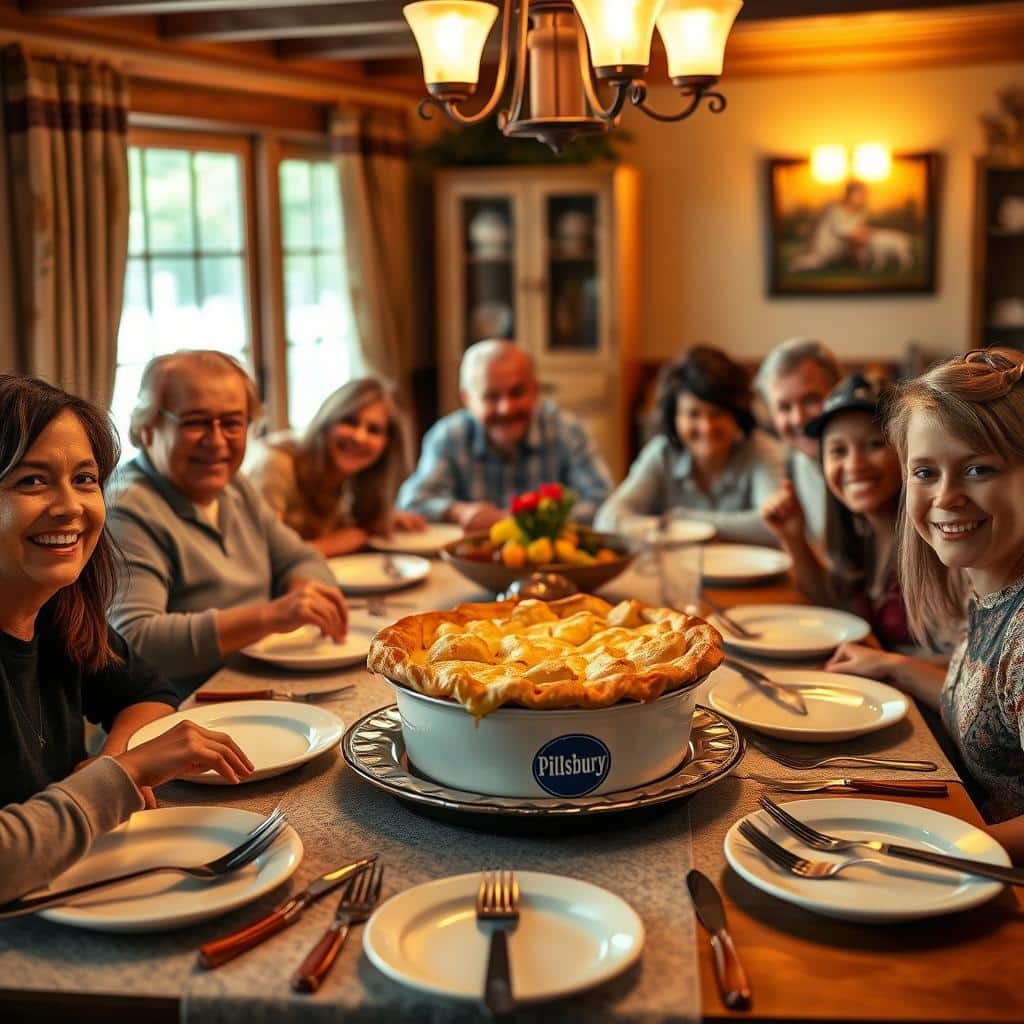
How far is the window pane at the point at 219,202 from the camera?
4531mm

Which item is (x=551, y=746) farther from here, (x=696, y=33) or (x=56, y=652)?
(x=696, y=33)

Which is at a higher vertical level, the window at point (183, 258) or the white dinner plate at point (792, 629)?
the window at point (183, 258)

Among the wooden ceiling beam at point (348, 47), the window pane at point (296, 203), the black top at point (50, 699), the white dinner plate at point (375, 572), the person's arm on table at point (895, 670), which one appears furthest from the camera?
the window pane at point (296, 203)

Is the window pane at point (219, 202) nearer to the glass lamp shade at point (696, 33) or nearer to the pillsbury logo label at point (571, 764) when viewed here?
the glass lamp shade at point (696, 33)

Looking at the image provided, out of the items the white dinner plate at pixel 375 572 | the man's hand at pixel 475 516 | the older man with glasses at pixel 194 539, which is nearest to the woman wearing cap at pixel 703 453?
the man's hand at pixel 475 516

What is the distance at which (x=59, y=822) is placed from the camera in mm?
1157

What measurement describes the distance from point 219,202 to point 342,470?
2.05m

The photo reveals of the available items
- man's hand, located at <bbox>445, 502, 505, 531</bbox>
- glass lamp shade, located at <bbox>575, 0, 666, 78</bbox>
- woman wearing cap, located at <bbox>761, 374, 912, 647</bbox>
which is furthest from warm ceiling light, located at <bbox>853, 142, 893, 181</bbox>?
glass lamp shade, located at <bbox>575, 0, 666, 78</bbox>

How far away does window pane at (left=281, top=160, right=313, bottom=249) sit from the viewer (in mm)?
4918

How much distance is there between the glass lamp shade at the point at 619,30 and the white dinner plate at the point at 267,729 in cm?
109

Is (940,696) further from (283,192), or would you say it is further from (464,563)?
(283,192)

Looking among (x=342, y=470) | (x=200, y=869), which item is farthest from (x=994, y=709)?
(x=342, y=470)

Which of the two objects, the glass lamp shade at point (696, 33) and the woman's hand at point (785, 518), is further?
the woman's hand at point (785, 518)

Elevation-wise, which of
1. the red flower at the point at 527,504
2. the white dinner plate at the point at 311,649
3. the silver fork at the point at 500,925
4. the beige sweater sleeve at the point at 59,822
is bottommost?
the silver fork at the point at 500,925
